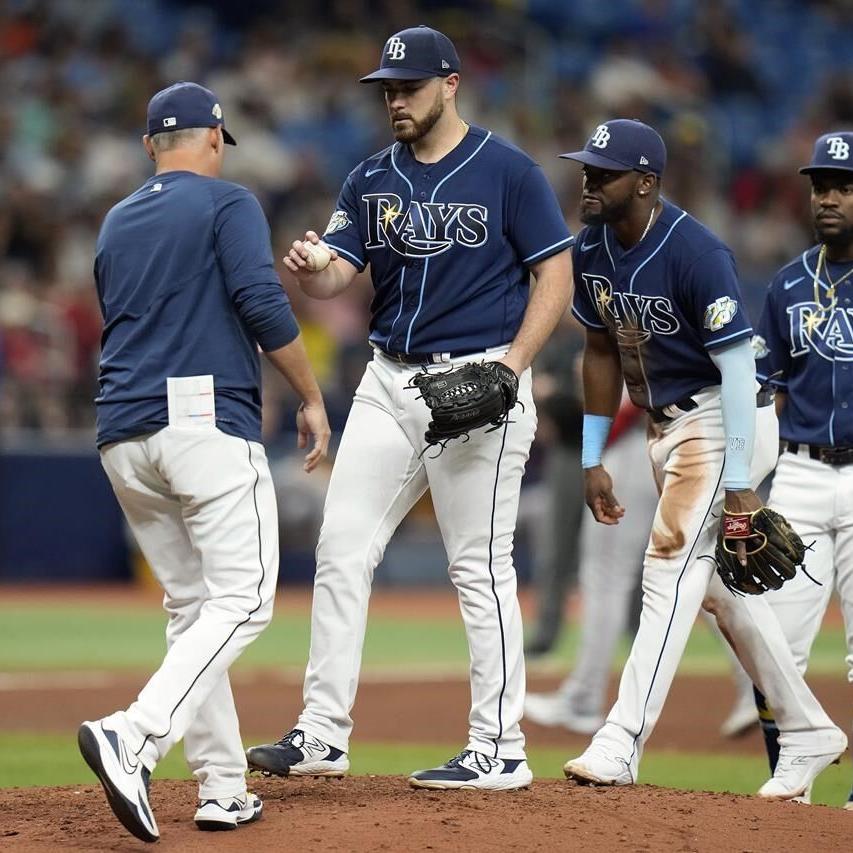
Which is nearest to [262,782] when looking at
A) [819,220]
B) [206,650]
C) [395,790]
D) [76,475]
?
[395,790]

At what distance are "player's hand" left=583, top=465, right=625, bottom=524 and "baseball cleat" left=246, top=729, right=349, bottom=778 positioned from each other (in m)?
1.36

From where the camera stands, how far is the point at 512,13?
20.4 metres

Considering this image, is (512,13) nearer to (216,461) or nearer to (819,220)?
(819,220)

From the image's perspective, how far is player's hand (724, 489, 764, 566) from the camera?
536 cm

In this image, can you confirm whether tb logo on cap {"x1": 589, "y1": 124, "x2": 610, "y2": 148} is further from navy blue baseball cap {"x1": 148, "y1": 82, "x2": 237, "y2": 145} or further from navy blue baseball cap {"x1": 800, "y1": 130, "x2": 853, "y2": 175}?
navy blue baseball cap {"x1": 148, "y1": 82, "x2": 237, "y2": 145}

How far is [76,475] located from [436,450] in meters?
10.2

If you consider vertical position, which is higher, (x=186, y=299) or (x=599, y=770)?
(x=186, y=299)

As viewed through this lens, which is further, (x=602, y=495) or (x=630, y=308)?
(x=602, y=495)

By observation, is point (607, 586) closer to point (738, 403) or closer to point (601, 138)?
point (738, 403)

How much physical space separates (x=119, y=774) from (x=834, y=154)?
3.42 metres

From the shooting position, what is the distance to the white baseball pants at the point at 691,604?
216 inches

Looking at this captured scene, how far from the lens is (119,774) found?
173 inches

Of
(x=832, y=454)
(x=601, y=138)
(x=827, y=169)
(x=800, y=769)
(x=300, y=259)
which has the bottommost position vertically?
(x=800, y=769)

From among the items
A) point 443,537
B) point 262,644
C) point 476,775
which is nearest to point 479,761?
point 476,775
